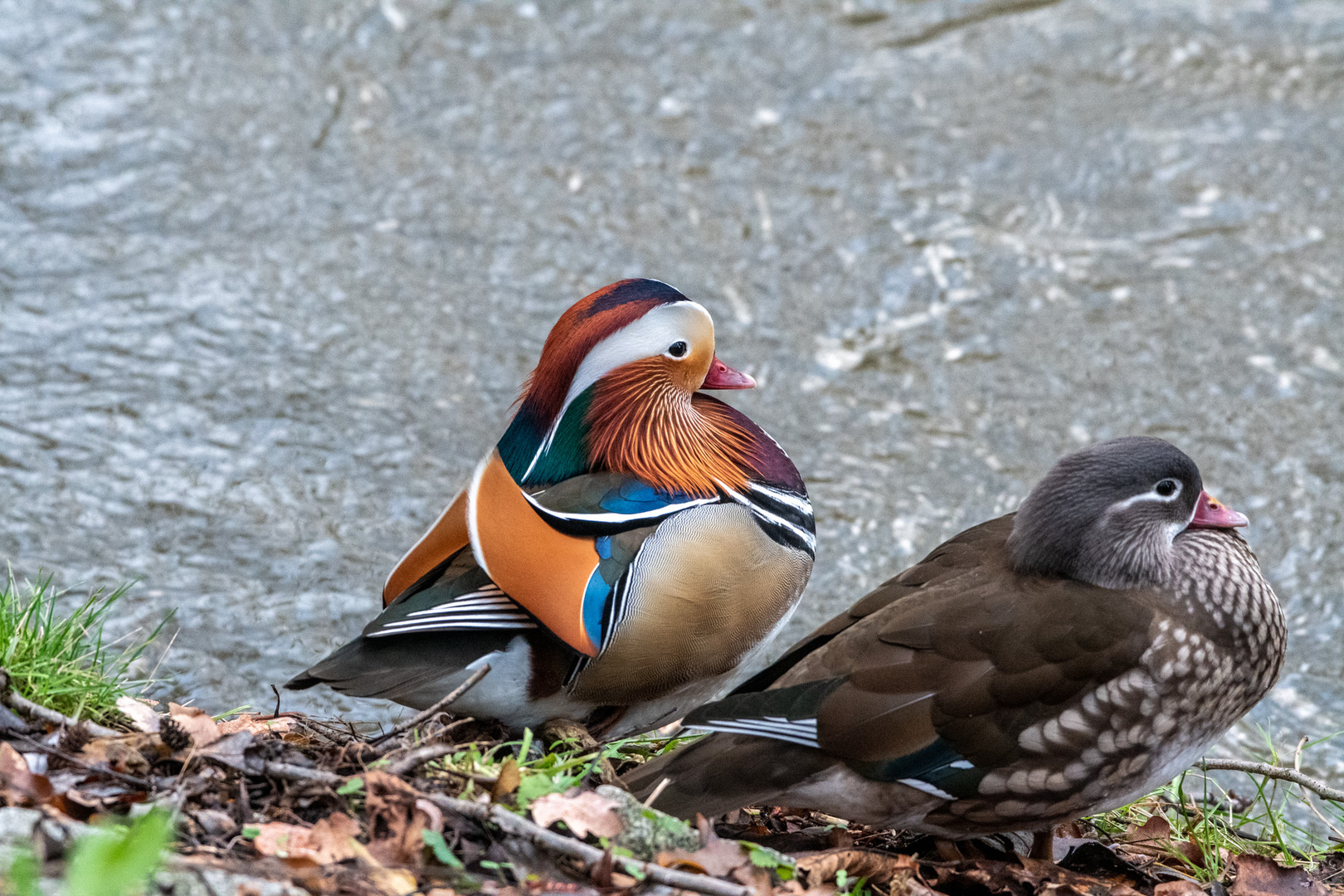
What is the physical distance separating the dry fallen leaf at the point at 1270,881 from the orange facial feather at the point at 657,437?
127 cm

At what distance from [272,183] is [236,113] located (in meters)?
0.57

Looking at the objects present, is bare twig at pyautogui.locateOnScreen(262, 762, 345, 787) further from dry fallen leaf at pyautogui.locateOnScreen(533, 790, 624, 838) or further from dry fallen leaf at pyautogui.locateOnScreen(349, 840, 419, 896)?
dry fallen leaf at pyautogui.locateOnScreen(533, 790, 624, 838)

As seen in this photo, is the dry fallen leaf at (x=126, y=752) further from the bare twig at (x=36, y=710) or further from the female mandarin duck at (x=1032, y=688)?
the female mandarin duck at (x=1032, y=688)

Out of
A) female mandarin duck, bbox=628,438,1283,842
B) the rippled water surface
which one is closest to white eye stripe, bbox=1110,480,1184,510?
female mandarin duck, bbox=628,438,1283,842

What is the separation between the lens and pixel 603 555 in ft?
9.53

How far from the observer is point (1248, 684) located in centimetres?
265

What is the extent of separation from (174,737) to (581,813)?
0.69 meters

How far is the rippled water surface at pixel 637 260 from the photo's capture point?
4848mm

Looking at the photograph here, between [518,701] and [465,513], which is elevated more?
[465,513]

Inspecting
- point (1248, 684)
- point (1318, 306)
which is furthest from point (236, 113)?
point (1248, 684)

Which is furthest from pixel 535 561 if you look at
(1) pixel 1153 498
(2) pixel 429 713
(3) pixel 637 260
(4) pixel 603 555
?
(3) pixel 637 260

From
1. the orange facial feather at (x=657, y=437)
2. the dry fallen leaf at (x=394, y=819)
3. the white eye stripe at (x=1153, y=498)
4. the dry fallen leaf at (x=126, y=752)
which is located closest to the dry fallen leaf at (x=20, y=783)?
the dry fallen leaf at (x=126, y=752)

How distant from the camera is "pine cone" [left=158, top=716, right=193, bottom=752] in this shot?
93.1 inches

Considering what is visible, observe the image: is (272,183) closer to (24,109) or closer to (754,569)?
(24,109)
